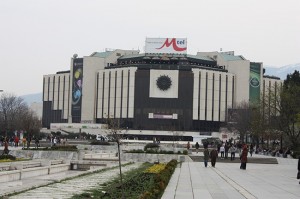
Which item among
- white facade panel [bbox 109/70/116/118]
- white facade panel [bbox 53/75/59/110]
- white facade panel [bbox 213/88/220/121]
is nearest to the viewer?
white facade panel [bbox 213/88/220/121]

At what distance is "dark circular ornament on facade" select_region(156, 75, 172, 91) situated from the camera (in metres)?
138

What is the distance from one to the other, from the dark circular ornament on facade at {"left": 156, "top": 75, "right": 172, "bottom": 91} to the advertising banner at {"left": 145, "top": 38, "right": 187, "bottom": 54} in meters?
7.22

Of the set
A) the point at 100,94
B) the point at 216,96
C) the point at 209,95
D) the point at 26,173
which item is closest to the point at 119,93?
the point at 100,94

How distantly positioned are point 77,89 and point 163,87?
89.7 feet

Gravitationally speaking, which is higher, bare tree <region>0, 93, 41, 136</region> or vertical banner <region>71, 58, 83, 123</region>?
vertical banner <region>71, 58, 83, 123</region>

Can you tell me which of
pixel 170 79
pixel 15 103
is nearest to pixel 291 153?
pixel 170 79

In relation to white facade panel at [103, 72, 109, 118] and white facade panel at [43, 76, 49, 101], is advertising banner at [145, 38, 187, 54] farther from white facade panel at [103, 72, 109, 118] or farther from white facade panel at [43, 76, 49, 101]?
white facade panel at [43, 76, 49, 101]

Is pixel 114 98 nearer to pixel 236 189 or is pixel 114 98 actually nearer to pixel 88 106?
pixel 88 106

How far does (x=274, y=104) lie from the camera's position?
6369 cm

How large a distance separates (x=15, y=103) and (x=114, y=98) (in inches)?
1044

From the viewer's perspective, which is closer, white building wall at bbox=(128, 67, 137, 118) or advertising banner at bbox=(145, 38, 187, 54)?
advertising banner at bbox=(145, 38, 187, 54)

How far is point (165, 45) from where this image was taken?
13875 centimetres

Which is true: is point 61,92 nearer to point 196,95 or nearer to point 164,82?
point 164,82

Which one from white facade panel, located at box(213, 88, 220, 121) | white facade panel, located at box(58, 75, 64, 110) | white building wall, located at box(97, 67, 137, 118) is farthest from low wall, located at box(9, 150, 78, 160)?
white facade panel, located at box(58, 75, 64, 110)
